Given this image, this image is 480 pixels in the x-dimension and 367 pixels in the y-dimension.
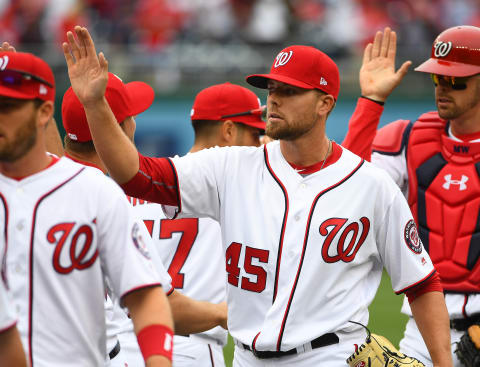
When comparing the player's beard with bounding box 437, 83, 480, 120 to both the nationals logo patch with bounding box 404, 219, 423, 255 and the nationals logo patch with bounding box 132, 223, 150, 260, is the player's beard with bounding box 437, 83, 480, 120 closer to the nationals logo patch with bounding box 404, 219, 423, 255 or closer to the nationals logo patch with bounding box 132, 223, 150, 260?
the nationals logo patch with bounding box 404, 219, 423, 255

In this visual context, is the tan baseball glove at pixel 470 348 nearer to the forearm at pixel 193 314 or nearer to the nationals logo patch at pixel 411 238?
the nationals logo patch at pixel 411 238

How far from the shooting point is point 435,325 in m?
4.36

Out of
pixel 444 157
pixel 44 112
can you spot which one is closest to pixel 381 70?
pixel 444 157

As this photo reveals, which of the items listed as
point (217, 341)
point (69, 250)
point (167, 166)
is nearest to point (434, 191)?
point (217, 341)

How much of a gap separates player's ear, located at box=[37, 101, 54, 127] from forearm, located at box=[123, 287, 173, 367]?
72cm

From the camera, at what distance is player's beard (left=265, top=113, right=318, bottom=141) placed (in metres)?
4.28

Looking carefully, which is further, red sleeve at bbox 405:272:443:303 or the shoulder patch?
the shoulder patch

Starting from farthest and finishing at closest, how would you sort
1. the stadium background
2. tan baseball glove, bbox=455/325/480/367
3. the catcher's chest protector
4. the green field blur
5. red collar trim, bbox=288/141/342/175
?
the stadium background
the green field blur
the catcher's chest protector
tan baseball glove, bbox=455/325/480/367
red collar trim, bbox=288/141/342/175

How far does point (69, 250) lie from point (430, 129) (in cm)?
312

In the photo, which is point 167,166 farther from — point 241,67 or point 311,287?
point 241,67

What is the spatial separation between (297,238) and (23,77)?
5.14 ft

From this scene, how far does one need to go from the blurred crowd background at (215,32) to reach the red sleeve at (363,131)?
8536 mm

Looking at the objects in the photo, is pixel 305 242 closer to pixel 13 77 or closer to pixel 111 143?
pixel 111 143

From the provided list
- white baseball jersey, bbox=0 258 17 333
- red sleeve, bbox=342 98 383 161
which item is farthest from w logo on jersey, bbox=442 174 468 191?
white baseball jersey, bbox=0 258 17 333
